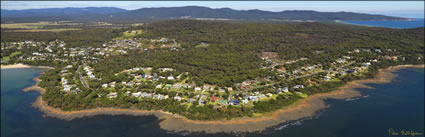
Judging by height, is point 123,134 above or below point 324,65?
below

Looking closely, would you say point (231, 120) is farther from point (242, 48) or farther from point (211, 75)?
point (242, 48)

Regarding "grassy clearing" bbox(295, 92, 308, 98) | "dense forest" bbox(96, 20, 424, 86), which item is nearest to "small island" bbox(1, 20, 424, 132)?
"grassy clearing" bbox(295, 92, 308, 98)

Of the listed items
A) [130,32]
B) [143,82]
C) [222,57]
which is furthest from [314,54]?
[130,32]

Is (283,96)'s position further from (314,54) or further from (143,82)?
(314,54)

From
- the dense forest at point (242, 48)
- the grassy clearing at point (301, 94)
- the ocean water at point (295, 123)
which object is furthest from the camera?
the dense forest at point (242, 48)

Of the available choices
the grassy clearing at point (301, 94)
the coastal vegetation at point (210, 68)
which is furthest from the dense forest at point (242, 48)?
the grassy clearing at point (301, 94)

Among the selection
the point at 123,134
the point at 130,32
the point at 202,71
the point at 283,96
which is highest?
the point at 130,32

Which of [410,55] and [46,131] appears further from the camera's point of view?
[410,55]

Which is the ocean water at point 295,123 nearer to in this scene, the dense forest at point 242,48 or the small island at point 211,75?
the small island at point 211,75
